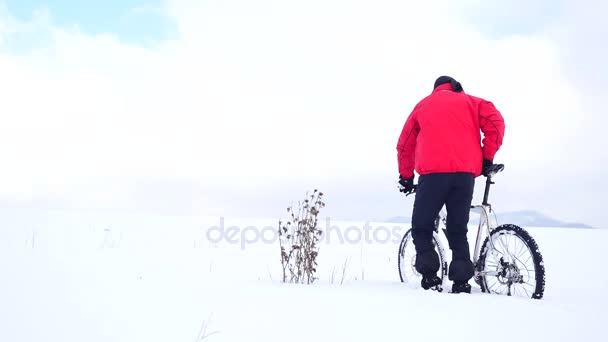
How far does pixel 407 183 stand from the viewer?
493 cm

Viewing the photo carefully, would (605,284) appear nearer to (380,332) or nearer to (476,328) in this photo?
(476,328)

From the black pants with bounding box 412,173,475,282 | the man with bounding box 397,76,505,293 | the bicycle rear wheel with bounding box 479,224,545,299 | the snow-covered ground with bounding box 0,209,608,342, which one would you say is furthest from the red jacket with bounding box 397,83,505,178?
the snow-covered ground with bounding box 0,209,608,342

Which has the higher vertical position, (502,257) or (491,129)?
(491,129)

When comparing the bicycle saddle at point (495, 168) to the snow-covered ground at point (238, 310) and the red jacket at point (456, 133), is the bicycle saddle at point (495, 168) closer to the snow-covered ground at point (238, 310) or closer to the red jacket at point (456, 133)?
the red jacket at point (456, 133)

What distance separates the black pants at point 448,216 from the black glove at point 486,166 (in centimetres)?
14

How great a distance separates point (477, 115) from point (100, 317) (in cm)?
339

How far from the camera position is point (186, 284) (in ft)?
12.0

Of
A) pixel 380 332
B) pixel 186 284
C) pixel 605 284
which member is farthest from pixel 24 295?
pixel 605 284

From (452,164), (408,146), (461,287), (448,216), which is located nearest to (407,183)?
(408,146)

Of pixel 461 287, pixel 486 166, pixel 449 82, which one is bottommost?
pixel 461 287

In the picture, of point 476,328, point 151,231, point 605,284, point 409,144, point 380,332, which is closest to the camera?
point 380,332

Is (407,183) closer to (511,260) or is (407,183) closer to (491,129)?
(491,129)

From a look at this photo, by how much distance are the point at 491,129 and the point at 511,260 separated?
1.13 metres

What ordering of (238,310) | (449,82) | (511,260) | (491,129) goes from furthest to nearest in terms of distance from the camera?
(449,82), (491,129), (511,260), (238,310)
